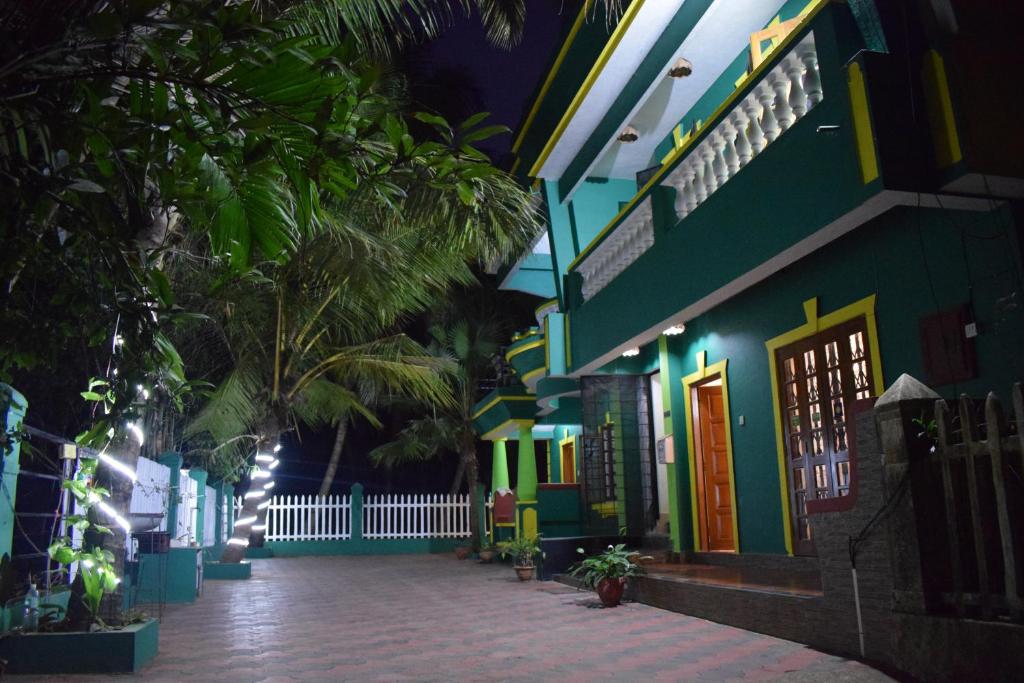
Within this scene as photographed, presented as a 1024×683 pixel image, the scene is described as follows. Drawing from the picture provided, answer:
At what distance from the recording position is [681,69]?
905 cm

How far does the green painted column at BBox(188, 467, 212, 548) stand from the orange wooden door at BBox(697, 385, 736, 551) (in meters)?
8.34

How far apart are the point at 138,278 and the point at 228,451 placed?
560 inches

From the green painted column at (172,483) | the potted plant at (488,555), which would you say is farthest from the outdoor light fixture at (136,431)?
the potted plant at (488,555)

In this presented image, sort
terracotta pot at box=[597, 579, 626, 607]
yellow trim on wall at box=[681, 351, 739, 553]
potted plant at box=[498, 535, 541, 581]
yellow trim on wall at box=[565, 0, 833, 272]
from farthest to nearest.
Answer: potted plant at box=[498, 535, 541, 581]
yellow trim on wall at box=[681, 351, 739, 553]
terracotta pot at box=[597, 579, 626, 607]
yellow trim on wall at box=[565, 0, 833, 272]

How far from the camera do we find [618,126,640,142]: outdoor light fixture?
10.4 m

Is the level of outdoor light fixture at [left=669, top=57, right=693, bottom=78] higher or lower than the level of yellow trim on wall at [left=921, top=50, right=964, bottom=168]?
higher

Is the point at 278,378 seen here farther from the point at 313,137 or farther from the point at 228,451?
the point at 313,137

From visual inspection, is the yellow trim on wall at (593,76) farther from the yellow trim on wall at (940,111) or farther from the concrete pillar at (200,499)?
the concrete pillar at (200,499)

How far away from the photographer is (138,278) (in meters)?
2.88

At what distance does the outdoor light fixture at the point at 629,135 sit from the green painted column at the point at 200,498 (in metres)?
8.75

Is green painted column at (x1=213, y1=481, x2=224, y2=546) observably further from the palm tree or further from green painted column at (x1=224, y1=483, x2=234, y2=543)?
the palm tree

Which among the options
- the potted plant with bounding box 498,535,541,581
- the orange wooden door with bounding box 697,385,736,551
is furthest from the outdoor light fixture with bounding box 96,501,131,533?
the potted plant with bounding box 498,535,541,581

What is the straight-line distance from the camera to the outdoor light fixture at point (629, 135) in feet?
34.0

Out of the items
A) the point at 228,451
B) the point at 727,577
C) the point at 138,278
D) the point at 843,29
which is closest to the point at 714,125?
the point at 843,29
